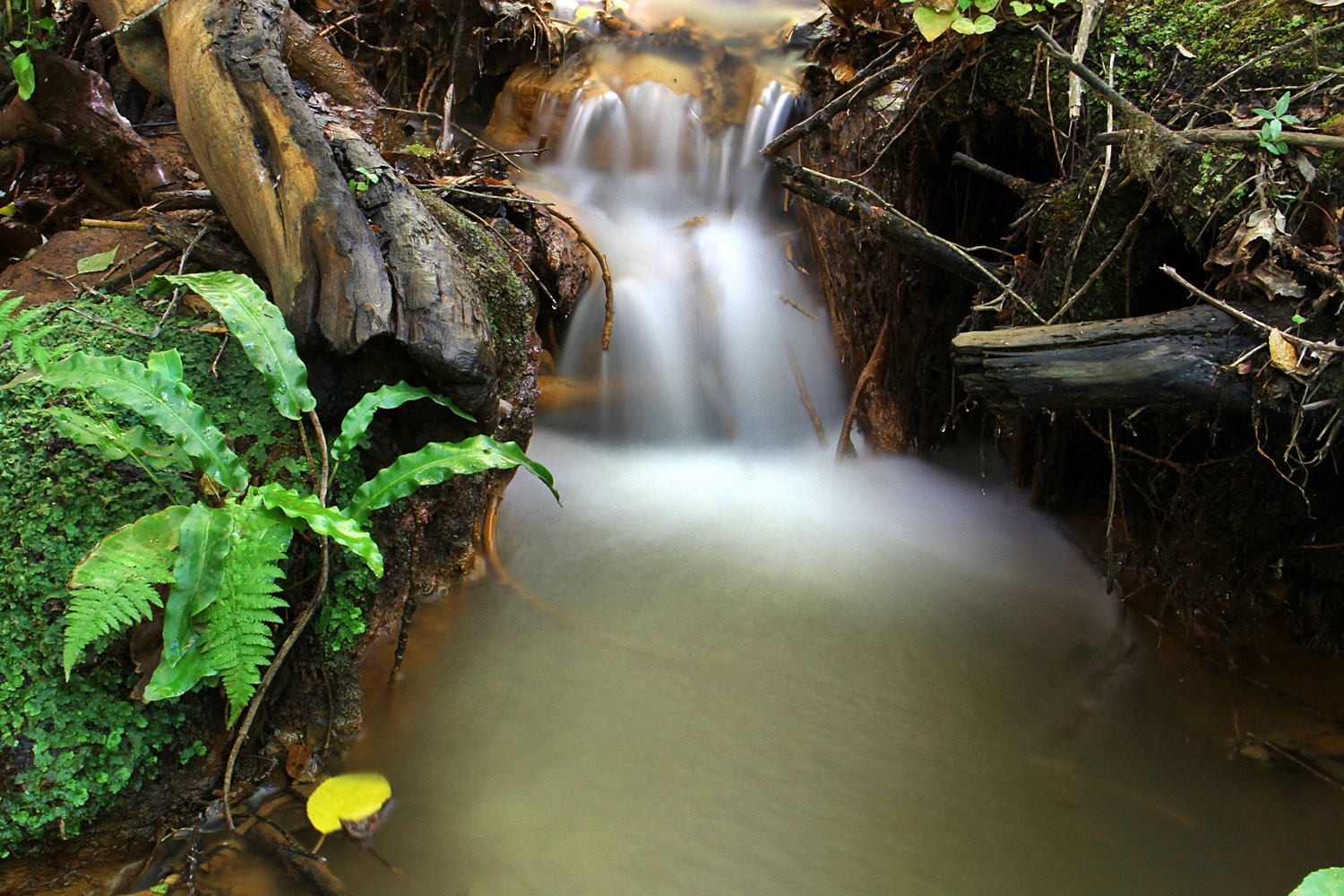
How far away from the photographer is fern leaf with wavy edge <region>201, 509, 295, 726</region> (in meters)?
1.95

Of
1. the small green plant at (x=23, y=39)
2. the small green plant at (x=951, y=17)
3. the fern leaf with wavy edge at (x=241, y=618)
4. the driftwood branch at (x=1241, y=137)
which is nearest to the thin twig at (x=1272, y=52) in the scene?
the driftwood branch at (x=1241, y=137)

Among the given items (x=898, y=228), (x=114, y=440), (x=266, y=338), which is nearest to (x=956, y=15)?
(x=898, y=228)

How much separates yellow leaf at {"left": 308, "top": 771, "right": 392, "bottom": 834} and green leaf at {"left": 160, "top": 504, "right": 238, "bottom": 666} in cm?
60

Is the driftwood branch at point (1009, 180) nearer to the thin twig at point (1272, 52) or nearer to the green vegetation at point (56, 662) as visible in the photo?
the thin twig at point (1272, 52)

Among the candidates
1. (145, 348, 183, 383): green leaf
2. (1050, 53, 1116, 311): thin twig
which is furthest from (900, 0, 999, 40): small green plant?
(145, 348, 183, 383): green leaf

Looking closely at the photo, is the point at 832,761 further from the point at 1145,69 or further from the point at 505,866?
the point at 1145,69

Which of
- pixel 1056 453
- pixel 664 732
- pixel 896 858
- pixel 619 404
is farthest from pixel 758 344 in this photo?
pixel 896 858

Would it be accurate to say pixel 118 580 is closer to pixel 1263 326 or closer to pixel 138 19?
pixel 138 19

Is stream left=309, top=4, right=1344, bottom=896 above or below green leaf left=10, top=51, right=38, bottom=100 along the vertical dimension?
below

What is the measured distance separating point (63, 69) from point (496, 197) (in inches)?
83.8

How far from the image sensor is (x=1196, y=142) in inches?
92.6

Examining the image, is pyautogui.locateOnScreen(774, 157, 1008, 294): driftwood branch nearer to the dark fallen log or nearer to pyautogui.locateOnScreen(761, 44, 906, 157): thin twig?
pyautogui.locateOnScreen(761, 44, 906, 157): thin twig

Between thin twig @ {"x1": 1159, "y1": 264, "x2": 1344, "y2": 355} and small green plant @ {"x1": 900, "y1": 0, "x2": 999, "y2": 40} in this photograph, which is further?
small green plant @ {"x1": 900, "y1": 0, "x2": 999, "y2": 40}

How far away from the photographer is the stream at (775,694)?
2195 mm
